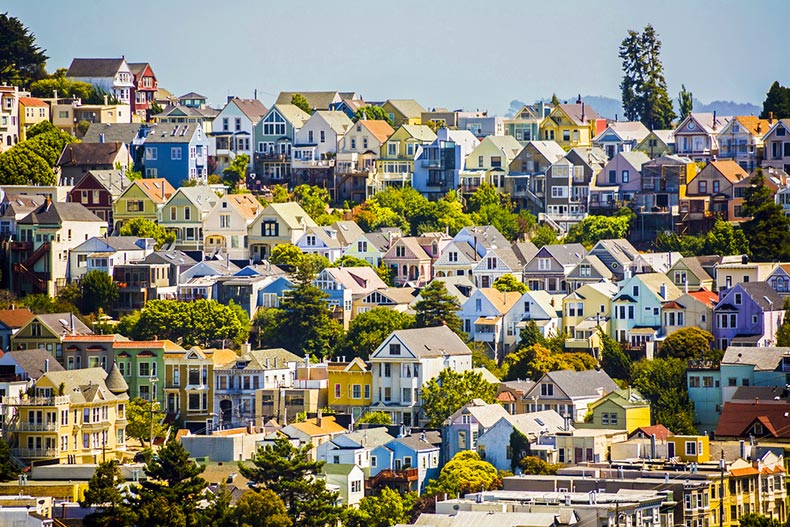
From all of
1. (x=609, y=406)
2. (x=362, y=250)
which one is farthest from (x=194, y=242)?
(x=609, y=406)

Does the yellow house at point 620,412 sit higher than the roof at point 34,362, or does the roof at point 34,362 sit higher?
the roof at point 34,362

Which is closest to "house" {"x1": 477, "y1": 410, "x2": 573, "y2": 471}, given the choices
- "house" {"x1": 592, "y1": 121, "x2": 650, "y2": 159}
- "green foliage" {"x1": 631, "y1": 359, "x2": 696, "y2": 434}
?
"green foliage" {"x1": 631, "y1": 359, "x2": 696, "y2": 434}

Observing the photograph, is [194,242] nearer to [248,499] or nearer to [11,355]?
[11,355]

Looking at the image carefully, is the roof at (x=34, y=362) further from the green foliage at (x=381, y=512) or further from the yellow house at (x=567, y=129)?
the yellow house at (x=567, y=129)

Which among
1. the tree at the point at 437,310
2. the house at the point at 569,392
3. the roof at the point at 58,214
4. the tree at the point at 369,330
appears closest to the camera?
the house at the point at 569,392

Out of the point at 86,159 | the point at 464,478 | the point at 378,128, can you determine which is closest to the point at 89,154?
the point at 86,159

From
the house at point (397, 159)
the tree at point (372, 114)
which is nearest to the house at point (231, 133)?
the tree at point (372, 114)
